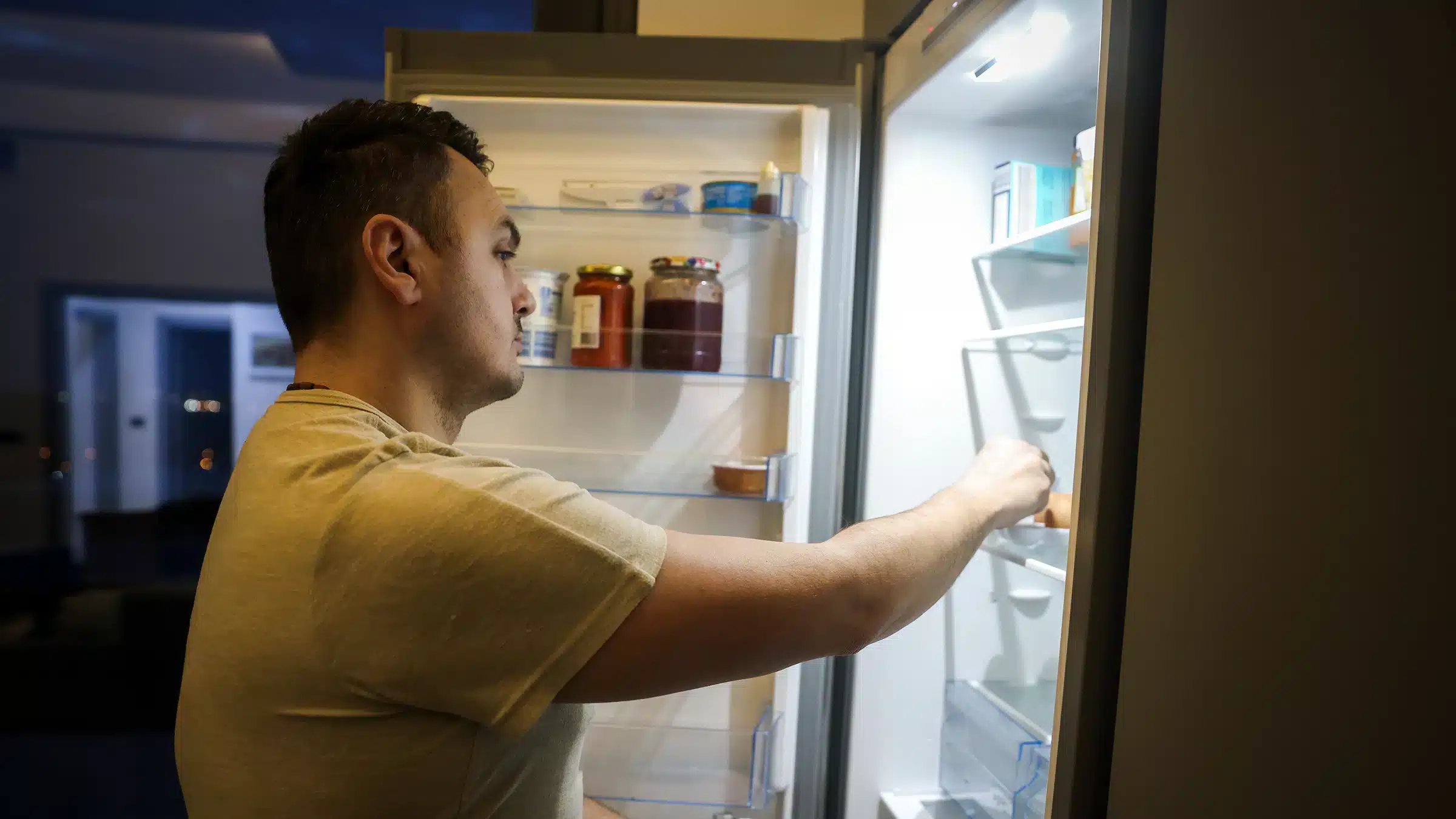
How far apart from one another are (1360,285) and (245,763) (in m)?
0.84

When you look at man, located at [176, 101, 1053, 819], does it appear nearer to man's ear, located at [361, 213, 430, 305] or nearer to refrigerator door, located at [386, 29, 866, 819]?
man's ear, located at [361, 213, 430, 305]

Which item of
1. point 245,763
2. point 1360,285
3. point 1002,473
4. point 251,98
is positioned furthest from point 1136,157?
point 251,98

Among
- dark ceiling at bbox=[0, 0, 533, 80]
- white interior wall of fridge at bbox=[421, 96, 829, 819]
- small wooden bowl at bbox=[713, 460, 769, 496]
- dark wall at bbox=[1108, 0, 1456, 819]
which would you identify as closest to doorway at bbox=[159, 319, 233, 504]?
dark ceiling at bbox=[0, 0, 533, 80]

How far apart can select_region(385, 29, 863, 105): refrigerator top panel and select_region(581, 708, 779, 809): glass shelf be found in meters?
0.98

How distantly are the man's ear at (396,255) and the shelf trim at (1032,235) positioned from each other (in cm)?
70

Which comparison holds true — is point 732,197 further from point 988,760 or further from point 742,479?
point 988,760

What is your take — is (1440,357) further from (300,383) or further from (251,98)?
(251,98)

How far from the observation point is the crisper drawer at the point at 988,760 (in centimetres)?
115

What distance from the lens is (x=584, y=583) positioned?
27.2 inches

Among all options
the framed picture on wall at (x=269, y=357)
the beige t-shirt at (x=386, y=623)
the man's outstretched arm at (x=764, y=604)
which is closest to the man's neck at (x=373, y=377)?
the beige t-shirt at (x=386, y=623)

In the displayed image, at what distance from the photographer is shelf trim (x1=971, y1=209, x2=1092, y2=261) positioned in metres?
1.06

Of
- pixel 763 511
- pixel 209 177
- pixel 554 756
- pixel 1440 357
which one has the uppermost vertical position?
pixel 209 177

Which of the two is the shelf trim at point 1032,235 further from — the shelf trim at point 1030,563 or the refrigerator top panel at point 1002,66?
the shelf trim at point 1030,563

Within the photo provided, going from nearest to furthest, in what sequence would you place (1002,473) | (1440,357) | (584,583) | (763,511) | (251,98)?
(1440,357)
(584,583)
(1002,473)
(763,511)
(251,98)
